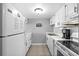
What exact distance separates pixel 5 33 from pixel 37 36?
571cm

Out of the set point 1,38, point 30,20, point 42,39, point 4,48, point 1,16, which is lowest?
point 42,39

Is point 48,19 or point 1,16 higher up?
point 48,19

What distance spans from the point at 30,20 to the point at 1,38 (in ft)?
19.2

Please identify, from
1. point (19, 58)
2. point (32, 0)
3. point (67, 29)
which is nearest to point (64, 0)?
point (32, 0)

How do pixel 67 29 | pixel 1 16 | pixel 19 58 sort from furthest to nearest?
pixel 67 29 < pixel 1 16 < pixel 19 58

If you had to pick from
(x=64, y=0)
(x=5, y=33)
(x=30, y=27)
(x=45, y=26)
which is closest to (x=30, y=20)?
(x=30, y=27)

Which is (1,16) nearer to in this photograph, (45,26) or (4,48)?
(4,48)

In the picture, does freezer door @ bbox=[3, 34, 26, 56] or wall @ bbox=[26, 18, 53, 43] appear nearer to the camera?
freezer door @ bbox=[3, 34, 26, 56]

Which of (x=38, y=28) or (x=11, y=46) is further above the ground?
(x=38, y=28)

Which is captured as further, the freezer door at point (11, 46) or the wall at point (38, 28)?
the wall at point (38, 28)

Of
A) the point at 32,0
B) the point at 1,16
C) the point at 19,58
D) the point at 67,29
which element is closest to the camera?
the point at 19,58

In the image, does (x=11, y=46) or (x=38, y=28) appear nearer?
(x=11, y=46)

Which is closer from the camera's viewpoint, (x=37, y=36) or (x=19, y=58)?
(x=19, y=58)

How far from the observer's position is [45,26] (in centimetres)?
680
